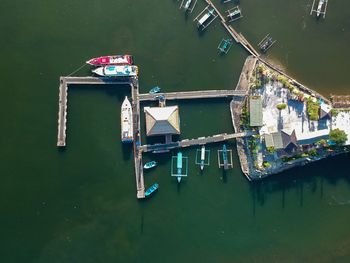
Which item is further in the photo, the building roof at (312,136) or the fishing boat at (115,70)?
the building roof at (312,136)

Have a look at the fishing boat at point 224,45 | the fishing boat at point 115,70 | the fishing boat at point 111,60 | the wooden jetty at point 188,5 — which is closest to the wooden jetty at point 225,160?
the fishing boat at point 224,45

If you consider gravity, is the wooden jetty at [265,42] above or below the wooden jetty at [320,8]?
below

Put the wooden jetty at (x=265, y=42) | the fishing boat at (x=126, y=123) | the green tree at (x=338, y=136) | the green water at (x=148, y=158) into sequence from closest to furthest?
the green tree at (x=338, y=136), the fishing boat at (x=126, y=123), the green water at (x=148, y=158), the wooden jetty at (x=265, y=42)

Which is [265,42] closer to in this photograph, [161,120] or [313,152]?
[313,152]

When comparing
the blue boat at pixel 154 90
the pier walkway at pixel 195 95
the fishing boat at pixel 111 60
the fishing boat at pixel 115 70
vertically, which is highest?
the fishing boat at pixel 111 60

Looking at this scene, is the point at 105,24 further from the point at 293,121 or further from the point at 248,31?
the point at 293,121

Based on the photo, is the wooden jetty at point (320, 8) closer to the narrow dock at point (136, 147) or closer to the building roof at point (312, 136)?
the building roof at point (312, 136)

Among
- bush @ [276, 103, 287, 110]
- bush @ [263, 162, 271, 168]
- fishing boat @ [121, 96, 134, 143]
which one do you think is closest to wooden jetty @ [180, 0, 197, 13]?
fishing boat @ [121, 96, 134, 143]

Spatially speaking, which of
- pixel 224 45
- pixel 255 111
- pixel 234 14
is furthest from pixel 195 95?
pixel 234 14
